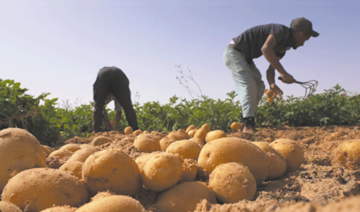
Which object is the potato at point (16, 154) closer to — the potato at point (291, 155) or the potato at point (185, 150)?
the potato at point (185, 150)

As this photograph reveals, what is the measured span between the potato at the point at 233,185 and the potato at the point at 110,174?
0.51 metres

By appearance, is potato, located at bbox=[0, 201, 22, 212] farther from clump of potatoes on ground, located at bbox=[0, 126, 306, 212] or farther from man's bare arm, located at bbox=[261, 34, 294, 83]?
man's bare arm, located at bbox=[261, 34, 294, 83]

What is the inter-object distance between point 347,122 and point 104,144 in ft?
24.3

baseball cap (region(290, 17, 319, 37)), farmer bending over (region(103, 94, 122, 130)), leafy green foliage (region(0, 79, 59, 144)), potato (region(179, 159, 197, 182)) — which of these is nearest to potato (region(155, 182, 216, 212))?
potato (region(179, 159, 197, 182))

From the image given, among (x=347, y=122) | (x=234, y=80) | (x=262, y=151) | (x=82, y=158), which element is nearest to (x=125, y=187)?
(x=82, y=158)

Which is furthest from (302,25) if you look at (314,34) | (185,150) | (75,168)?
(75,168)

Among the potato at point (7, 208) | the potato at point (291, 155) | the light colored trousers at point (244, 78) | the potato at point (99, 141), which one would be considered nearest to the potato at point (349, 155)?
the potato at point (291, 155)

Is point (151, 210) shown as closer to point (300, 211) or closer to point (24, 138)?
point (300, 211)

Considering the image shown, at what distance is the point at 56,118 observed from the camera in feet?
17.1

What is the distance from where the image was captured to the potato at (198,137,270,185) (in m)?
1.73

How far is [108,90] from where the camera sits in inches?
280

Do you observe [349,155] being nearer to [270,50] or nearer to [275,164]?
[275,164]

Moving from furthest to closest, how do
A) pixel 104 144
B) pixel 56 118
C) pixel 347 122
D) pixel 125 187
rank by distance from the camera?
pixel 347 122
pixel 56 118
pixel 104 144
pixel 125 187

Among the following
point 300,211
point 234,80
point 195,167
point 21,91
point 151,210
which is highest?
point 234,80
